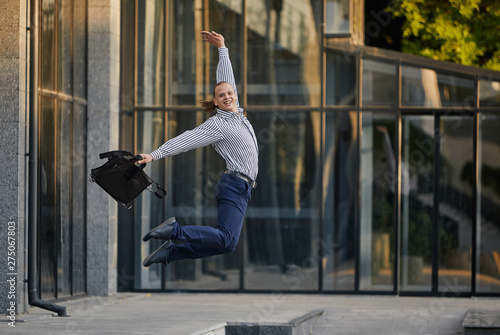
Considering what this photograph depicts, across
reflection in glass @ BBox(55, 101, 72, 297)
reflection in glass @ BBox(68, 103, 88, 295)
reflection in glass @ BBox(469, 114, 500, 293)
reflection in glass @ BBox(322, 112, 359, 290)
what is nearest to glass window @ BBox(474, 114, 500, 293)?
reflection in glass @ BBox(469, 114, 500, 293)

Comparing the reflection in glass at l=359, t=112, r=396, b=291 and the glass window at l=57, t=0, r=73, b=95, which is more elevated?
the glass window at l=57, t=0, r=73, b=95

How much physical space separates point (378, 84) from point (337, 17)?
4.42 ft

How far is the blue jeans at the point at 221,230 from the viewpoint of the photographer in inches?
307

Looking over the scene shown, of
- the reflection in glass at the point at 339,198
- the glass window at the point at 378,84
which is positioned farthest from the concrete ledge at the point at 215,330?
the glass window at the point at 378,84

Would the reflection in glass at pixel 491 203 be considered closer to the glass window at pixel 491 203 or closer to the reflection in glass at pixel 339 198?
the glass window at pixel 491 203

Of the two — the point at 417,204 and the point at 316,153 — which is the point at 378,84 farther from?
the point at 417,204

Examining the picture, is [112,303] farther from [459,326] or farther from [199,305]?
[459,326]

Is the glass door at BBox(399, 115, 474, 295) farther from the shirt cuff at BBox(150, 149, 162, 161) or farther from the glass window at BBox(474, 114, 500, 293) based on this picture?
the shirt cuff at BBox(150, 149, 162, 161)

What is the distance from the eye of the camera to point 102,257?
47.9 ft

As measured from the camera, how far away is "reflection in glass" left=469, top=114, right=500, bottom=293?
15.0m

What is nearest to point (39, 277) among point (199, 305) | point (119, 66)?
point (199, 305)

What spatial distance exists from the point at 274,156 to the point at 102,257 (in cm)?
338

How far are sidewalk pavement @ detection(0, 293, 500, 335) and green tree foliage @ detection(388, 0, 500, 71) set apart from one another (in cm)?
717

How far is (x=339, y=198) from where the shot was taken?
600 inches
